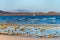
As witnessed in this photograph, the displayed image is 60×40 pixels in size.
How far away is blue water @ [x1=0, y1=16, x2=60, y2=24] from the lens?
1361 mm

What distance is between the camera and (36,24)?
139 centimetres

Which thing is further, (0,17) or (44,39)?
(0,17)

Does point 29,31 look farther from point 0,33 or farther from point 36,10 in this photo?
point 0,33

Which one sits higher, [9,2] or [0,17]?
[9,2]

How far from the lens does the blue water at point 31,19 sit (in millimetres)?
1361

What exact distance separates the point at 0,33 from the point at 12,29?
158mm

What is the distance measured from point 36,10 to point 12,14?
0.29 metres

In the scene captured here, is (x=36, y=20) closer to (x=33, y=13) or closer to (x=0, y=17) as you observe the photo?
(x=33, y=13)

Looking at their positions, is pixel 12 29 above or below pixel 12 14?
below

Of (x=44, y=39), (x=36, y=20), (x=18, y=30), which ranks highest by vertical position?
(x=36, y=20)

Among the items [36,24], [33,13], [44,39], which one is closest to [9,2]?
[33,13]

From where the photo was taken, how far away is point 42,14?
54.7 inches

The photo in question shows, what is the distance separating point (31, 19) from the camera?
4.61 feet

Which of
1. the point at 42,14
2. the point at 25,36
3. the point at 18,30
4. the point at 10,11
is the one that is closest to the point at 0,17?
the point at 10,11
